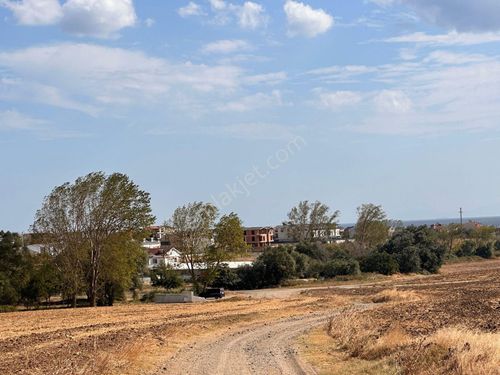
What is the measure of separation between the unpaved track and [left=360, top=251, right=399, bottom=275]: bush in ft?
232

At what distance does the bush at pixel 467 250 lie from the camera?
140875mm

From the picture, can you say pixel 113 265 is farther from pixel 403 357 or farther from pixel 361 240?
pixel 361 240

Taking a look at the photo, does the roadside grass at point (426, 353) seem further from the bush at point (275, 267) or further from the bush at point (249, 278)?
the bush at point (249, 278)

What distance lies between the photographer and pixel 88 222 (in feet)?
203

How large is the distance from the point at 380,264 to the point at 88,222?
5536 centimetres

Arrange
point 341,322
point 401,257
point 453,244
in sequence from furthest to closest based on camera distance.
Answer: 1. point 453,244
2. point 401,257
3. point 341,322

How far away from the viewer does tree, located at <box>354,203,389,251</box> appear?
13188 centimetres

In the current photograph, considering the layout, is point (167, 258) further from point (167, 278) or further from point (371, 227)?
point (371, 227)

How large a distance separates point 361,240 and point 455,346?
384ft

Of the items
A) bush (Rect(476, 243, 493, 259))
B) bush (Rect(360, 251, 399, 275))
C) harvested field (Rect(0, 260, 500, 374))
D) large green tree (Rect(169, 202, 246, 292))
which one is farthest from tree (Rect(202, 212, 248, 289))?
bush (Rect(476, 243, 493, 259))

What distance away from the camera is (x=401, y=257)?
105 metres

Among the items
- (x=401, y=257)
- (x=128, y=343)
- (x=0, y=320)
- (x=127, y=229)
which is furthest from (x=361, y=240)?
(x=128, y=343)

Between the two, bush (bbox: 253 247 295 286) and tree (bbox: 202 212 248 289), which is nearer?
tree (bbox: 202 212 248 289)

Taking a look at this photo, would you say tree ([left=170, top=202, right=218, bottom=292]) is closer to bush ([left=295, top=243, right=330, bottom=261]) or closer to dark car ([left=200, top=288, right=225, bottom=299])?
dark car ([left=200, top=288, right=225, bottom=299])
